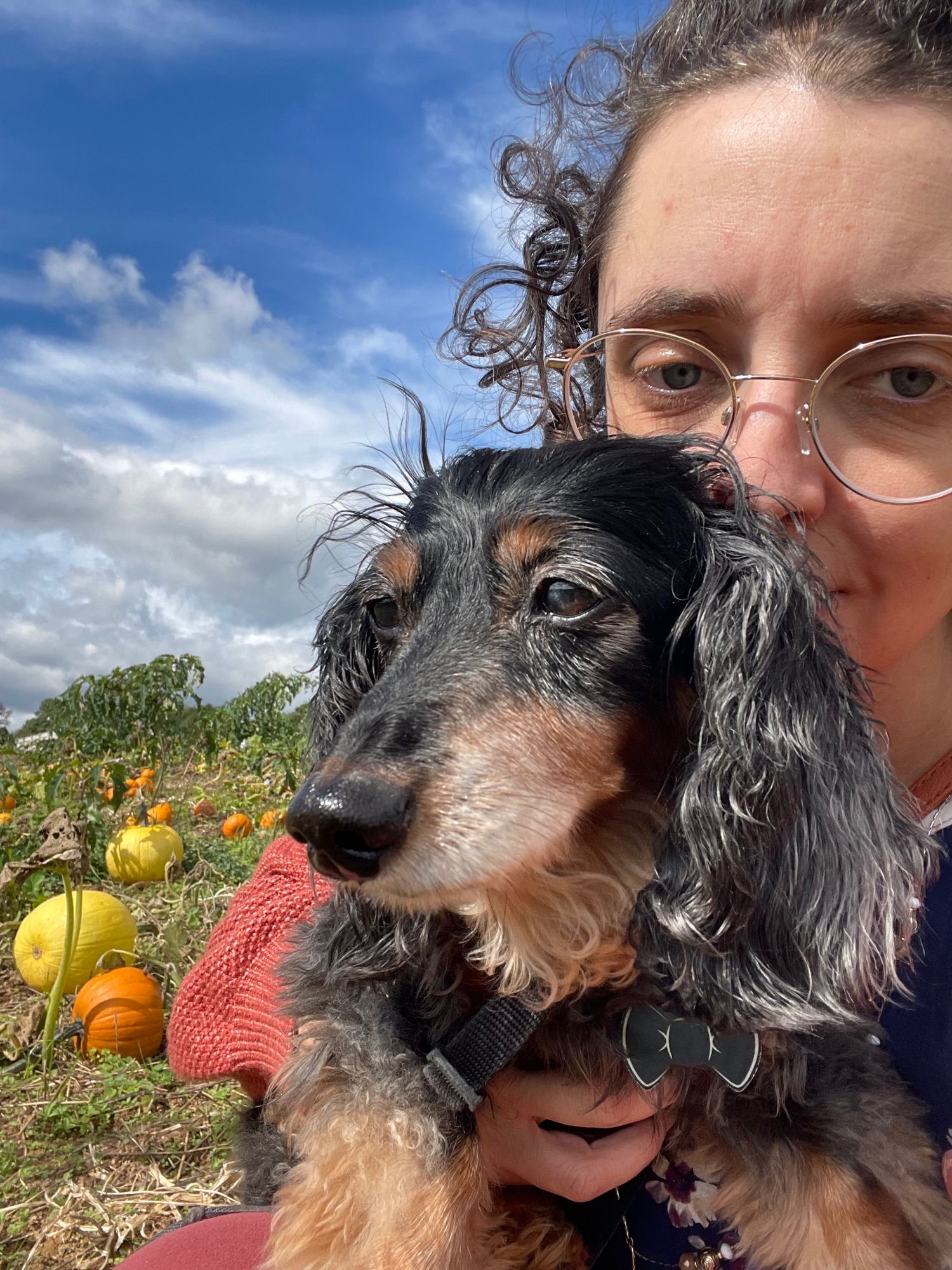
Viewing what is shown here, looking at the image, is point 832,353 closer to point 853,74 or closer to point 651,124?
point 853,74

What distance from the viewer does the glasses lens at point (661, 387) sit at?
85.8 inches

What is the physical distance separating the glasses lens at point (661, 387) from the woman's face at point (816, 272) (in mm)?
49

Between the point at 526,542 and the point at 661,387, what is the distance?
0.68 m

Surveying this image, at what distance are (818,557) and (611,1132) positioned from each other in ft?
4.18

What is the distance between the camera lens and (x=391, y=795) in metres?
1.51

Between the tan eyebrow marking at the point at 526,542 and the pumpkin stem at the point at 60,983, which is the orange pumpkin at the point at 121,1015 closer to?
the pumpkin stem at the point at 60,983

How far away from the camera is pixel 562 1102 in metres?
1.98

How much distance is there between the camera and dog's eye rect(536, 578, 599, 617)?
1830mm

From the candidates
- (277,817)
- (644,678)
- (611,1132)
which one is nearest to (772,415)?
(644,678)

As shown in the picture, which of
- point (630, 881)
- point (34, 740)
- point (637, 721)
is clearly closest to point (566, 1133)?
point (630, 881)

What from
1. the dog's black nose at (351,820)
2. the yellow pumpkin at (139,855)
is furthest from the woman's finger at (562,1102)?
the yellow pumpkin at (139,855)

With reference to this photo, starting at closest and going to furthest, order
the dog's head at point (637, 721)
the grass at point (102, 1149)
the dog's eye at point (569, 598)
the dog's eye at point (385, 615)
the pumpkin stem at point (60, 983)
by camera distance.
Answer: the dog's head at point (637, 721)
the dog's eye at point (569, 598)
the dog's eye at point (385, 615)
the grass at point (102, 1149)
the pumpkin stem at point (60, 983)

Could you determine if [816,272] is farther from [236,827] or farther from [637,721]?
[236,827]

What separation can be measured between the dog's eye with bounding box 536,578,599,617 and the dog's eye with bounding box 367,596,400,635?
14.2 inches
